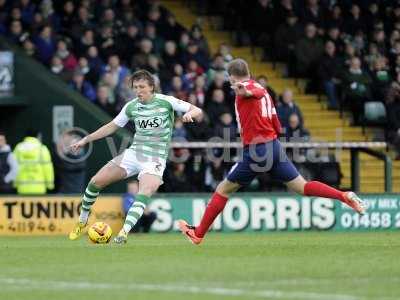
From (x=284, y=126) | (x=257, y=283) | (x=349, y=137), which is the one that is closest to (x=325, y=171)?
(x=284, y=126)

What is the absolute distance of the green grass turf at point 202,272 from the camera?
33.8ft

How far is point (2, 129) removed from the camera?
24797mm

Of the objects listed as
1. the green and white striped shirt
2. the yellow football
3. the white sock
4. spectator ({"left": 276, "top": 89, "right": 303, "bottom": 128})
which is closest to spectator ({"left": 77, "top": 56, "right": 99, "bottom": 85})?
spectator ({"left": 276, "top": 89, "right": 303, "bottom": 128})

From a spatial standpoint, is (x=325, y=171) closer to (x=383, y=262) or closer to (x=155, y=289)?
(x=383, y=262)

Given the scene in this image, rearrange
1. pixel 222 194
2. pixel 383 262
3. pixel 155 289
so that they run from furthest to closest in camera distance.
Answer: pixel 222 194, pixel 383 262, pixel 155 289

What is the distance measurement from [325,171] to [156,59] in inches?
147

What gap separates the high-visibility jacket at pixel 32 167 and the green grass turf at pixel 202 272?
6.84 metres

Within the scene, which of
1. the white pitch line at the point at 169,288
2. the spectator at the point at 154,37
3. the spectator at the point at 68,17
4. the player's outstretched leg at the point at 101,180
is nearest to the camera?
the white pitch line at the point at 169,288

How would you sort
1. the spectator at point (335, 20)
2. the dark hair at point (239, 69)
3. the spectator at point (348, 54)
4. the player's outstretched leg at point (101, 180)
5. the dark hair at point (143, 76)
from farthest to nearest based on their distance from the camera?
the spectator at point (335, 20), the spectator at point (348, 54), the player's outstretched leg at point (101, 180), the dark hair at point (143, 76), the dark hair at point (239, 69)

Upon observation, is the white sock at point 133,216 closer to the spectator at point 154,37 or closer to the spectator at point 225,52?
the spectator at point 154,37

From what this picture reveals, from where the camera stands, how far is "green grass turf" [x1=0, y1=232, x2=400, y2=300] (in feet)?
33.8

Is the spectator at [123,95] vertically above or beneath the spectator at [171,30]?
beneath

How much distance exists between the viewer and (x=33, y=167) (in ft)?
73.9

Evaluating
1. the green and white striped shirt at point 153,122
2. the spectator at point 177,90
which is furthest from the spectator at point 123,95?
the green and white striped shirt at point 153,122
